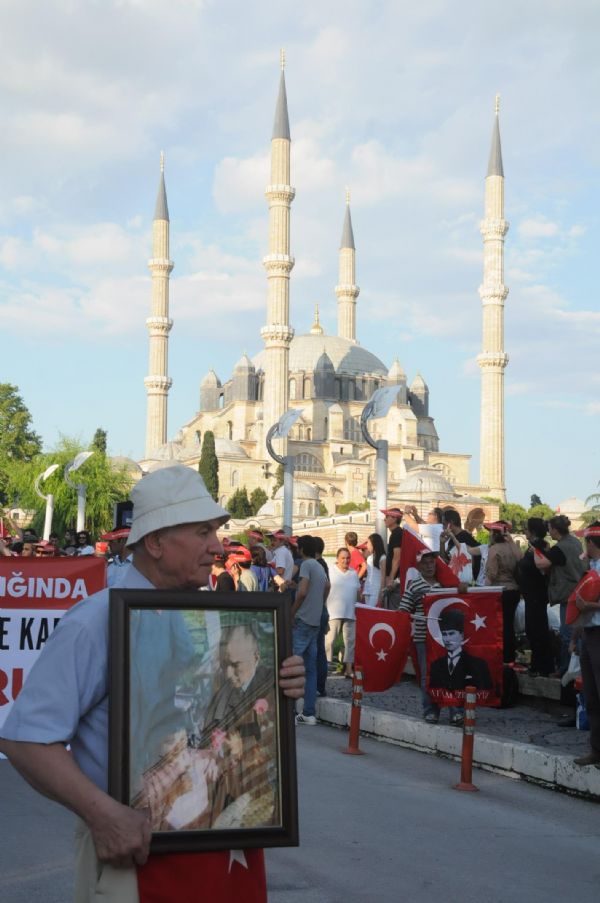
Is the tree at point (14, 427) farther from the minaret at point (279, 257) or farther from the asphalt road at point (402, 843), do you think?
the asphalt road at point (402, 843)

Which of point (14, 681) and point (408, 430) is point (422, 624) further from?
point (408, 430)

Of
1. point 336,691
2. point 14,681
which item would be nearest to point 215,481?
point 336,691

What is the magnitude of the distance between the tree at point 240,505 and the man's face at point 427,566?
67.8 m

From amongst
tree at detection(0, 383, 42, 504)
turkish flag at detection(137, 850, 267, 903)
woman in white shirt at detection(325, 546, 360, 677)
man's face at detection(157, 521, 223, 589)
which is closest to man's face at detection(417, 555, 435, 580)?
woman in white shirt at detection(325, 546, 360, 677)

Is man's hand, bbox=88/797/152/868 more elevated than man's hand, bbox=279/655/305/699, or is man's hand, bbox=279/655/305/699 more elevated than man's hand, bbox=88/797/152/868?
man's hand, bbox=279/655/305/699

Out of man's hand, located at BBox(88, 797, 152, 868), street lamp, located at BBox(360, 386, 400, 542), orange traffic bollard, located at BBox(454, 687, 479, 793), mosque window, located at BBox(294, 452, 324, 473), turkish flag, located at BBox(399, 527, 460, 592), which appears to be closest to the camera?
man's hand, located at BBox(88, 797, 152, 868)

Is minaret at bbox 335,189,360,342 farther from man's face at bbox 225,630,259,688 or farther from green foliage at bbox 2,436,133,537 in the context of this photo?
man's face at bbox 225,630,259,688

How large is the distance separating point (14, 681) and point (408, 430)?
3513 inches

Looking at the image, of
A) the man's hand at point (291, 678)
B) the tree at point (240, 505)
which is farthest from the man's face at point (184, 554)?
the tree at point (240, 505)

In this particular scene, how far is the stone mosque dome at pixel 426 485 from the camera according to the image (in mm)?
78312

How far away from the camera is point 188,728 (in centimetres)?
222

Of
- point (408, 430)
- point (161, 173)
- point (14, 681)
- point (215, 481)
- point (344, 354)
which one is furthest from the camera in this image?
point (344, 354)

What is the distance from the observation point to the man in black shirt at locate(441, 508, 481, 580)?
1190 centimetres

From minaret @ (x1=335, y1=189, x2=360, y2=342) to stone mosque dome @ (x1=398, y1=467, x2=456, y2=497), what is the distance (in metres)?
20.7
